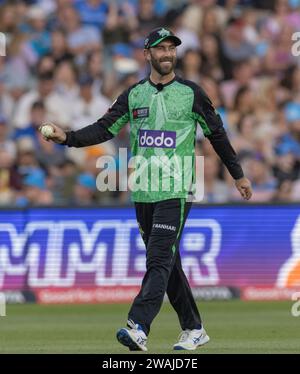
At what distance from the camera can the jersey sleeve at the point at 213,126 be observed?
32.7 ft

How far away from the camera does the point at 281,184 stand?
1830 centimetres

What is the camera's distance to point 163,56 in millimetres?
9867

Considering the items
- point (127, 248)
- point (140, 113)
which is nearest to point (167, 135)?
point (140, 113)

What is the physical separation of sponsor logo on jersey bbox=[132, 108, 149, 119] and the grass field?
196cm

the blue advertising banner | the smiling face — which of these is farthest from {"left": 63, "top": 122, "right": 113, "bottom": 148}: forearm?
the blue advertising banner

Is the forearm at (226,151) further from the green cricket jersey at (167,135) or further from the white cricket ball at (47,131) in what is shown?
the white cricket ball at (47,131)

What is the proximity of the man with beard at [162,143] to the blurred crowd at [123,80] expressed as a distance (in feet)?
23.8

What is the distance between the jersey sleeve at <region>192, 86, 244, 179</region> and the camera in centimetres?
995

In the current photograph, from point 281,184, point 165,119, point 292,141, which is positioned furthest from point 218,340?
point 292,141

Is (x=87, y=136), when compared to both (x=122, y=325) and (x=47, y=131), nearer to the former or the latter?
(x=47, y=131)

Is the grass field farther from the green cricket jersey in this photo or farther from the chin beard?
the chin beard

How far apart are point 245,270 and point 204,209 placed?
102 cm

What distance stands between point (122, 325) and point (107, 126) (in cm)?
359

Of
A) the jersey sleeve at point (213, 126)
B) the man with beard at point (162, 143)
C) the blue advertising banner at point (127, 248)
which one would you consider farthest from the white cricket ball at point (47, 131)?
the blue advertising banner at point (127, 248)
